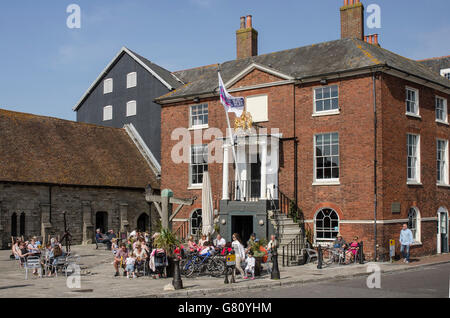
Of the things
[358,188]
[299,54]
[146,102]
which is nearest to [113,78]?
[146,102]

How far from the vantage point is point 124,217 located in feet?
111

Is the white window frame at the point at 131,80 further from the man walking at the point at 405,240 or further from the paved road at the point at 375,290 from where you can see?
the paved road at the point at 375,290

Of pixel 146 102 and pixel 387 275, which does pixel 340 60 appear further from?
pixel 146 102

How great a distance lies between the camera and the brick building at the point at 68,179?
29156mm

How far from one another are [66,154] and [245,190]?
1359cm

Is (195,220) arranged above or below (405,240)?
above

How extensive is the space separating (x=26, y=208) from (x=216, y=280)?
16.9 meters

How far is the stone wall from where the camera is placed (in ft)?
93.8

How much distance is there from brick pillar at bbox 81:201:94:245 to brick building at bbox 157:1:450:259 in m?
7.43

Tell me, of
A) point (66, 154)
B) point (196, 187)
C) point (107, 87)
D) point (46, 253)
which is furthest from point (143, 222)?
point (46, 253)

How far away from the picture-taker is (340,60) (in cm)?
2412

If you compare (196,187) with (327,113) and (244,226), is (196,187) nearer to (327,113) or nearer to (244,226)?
(244,226)

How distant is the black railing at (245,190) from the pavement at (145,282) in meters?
5.33

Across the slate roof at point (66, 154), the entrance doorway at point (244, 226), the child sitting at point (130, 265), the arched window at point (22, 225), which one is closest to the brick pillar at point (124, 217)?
the slate roof at point (66, 154)
